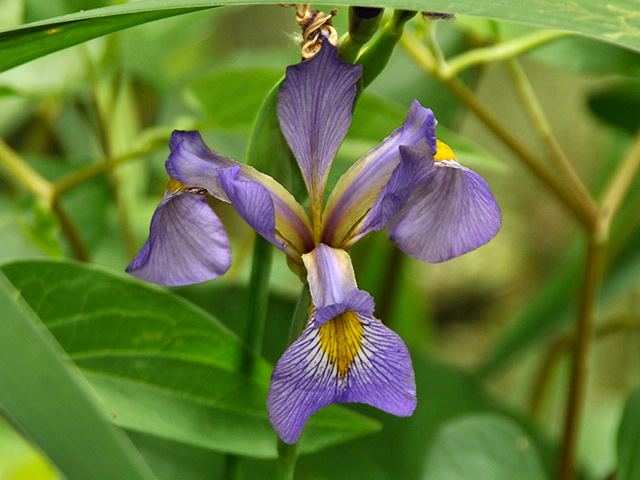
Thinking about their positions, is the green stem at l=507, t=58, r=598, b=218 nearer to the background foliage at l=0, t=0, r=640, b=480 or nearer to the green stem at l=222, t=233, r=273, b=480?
the background foliage at l=0, t=0, r=640, b=480

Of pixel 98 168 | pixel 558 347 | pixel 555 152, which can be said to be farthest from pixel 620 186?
pixel 98 168

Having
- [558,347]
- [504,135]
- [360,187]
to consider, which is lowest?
[558,347]

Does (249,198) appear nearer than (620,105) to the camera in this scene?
Yes

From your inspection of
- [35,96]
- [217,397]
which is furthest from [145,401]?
[35,96]

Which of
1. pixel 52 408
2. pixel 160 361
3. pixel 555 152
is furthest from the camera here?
pixel 555 152

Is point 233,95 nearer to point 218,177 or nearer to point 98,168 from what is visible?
point 98,168

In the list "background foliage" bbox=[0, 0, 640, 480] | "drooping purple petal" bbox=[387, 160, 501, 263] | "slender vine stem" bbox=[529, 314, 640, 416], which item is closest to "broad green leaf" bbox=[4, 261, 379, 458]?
"background foliage" bbox=[0, 0, 640, 480]

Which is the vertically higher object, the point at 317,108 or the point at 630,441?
the point at 317,108
